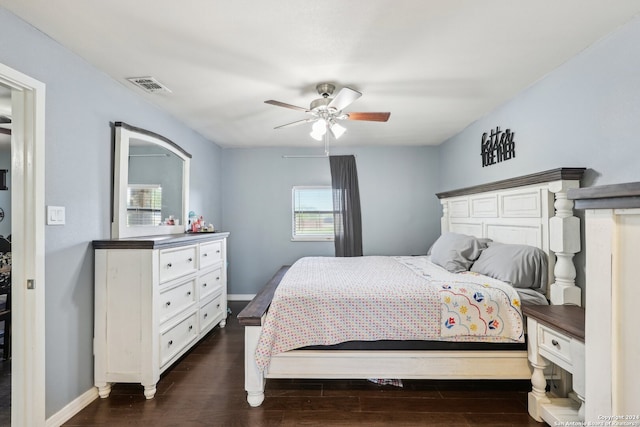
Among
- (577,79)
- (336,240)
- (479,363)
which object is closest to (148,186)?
(336,240)

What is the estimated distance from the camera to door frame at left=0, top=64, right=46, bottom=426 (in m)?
1.70

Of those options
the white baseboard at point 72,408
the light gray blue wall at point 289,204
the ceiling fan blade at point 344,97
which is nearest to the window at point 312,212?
the light gray blue wall at point 289,204

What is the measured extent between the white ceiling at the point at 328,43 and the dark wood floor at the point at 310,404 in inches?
90.8

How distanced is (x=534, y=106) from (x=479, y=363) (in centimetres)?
205

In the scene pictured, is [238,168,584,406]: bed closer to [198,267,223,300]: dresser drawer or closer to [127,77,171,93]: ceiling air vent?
[198,267,223,300]: dresser drawer

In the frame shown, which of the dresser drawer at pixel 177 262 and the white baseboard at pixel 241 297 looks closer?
the dresser drawer at pixel 177 262

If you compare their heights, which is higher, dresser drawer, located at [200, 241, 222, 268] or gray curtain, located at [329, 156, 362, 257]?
gray curtain, located at [329, 156, 362, 257]

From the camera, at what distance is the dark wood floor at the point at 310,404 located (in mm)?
1906

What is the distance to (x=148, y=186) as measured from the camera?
283cm

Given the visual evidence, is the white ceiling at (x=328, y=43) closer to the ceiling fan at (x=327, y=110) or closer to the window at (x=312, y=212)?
the ceiling fan at (x=327, y=110)

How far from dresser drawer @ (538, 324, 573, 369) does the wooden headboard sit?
1.12 ft

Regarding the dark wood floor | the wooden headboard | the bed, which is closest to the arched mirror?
the dark wood floor

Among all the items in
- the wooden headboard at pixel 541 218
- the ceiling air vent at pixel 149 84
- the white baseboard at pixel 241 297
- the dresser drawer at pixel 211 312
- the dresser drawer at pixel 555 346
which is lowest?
the white baseboard at pixel 241 297

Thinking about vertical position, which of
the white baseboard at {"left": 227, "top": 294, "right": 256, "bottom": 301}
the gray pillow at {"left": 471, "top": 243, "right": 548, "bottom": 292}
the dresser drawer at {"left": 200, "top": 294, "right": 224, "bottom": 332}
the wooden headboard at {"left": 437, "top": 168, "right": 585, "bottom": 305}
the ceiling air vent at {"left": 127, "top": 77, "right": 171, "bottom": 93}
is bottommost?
the white baseboard at {"left": 227, "top": 294, "right": 256, "bottom": 301}
